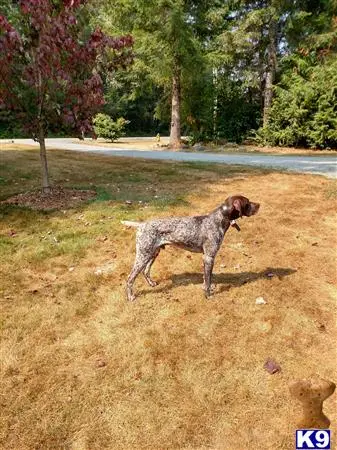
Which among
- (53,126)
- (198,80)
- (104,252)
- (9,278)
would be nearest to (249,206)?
(104,252)

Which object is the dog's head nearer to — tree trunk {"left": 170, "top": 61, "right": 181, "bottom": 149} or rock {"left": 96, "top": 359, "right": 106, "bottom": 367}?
rock {"left": 96, "top": 359, "right": 106, "bottom": 367}

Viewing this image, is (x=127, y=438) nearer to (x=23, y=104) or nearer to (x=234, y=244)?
(x=234, y=244)

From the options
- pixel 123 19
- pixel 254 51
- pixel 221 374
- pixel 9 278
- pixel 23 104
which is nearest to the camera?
pixel 221 374

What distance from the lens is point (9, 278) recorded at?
21.5ft

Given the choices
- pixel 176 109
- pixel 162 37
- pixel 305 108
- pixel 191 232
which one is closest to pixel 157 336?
pixel 191 232

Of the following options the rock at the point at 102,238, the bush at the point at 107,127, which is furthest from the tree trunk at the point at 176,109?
the rock at the point at 102,238

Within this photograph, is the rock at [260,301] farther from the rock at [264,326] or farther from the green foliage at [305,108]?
the green foliage at [305,108]

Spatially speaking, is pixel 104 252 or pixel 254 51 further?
pixel 254 51

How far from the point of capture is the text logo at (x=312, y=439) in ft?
11.6

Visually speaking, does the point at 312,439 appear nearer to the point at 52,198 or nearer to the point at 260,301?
the point at 260,301

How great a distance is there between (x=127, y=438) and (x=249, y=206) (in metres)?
3.42

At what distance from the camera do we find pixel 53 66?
33.3 ft

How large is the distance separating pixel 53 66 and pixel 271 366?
920cm

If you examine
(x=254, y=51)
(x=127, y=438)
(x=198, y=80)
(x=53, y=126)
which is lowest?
(x=127, y=438)
